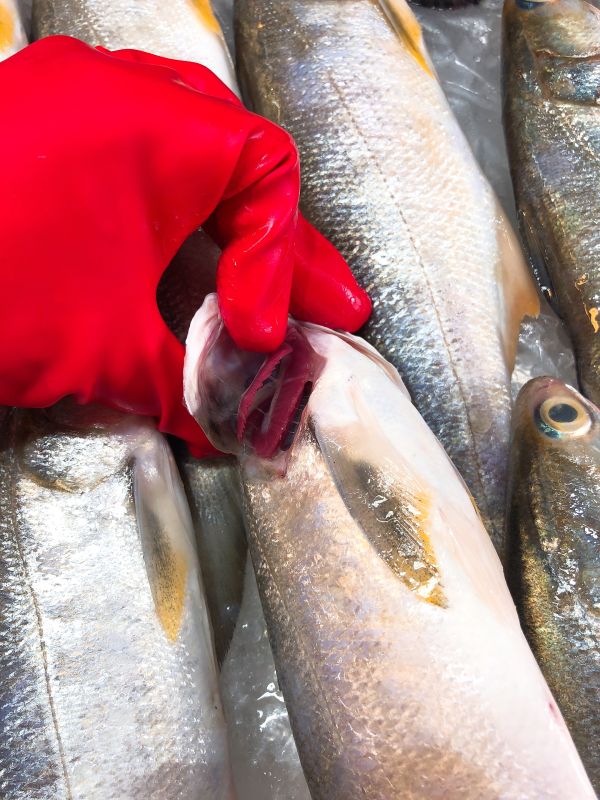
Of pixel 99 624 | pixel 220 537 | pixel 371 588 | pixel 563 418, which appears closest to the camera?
pixel 371 588

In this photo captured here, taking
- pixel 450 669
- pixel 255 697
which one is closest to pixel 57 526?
pixel 255 697

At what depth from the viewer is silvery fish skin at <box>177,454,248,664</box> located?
147cm

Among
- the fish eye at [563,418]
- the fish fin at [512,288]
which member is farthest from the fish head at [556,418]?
the fish fin at [512,288]

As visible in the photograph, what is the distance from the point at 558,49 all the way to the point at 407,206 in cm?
55

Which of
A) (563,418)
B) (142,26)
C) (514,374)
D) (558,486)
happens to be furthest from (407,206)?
(142,26)

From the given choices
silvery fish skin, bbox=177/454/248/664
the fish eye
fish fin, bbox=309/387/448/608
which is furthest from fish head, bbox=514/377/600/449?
silvery fish skin, bbox=177/454/248/664

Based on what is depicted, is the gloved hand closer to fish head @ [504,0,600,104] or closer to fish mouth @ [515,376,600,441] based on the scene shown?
fish mouth @ [515,376,600,441]

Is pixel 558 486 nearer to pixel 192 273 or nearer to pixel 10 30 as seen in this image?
pixel 192 273

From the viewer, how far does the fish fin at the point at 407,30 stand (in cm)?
169

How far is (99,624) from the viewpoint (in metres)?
1.21

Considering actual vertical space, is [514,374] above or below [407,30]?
below

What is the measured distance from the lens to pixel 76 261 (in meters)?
1.08

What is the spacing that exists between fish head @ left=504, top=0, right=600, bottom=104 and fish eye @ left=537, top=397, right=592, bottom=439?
2.44 ft

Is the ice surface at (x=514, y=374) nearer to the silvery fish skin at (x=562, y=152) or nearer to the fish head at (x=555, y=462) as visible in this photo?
the silvery fish skin at (x=562, y=152)
